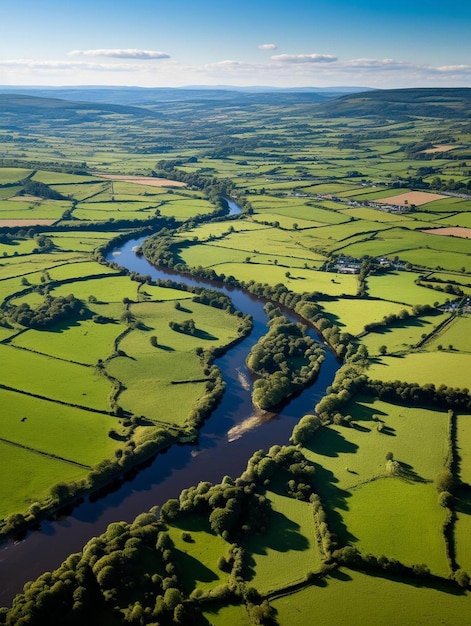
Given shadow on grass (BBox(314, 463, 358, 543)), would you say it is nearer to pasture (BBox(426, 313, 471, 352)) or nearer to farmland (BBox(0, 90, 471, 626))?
farmland (BBox(0, 90, 471, 626))

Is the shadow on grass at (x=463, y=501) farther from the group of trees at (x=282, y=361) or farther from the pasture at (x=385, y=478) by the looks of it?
the group of trees at (x=282, y=361)

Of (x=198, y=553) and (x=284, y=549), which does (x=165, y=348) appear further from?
(x=284, y=549)

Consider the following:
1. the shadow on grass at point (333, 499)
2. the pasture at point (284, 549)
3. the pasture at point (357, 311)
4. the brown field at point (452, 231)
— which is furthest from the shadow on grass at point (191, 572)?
the brown field at point (452, 231)

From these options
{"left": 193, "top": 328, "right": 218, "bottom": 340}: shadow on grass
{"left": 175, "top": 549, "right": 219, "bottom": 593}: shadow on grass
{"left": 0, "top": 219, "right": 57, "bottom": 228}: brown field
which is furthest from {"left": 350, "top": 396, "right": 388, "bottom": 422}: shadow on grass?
{"left": 0, "top": 219, "right": 57, "bottom": 228}: brown field

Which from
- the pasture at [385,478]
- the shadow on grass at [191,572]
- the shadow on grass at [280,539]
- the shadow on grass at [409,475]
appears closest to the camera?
the shadow on grass at [191,572]

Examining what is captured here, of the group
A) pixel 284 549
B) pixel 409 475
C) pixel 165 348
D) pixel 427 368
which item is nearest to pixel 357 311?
pixel 427 368

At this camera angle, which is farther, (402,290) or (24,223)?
(24,223)
